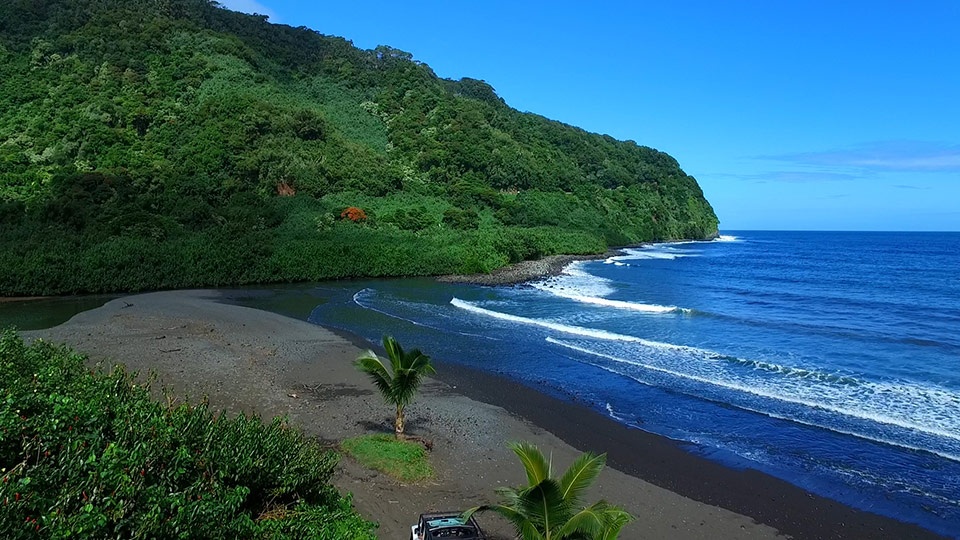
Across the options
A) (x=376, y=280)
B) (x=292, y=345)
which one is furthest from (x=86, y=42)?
(x=292, y=345)

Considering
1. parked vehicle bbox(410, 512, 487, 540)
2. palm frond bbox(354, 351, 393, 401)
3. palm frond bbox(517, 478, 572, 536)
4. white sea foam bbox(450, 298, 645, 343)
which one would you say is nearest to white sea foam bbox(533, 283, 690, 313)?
white sea foam bbox(450, 298, 645, 343)

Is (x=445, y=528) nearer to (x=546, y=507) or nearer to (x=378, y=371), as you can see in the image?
(x=546, y=507)

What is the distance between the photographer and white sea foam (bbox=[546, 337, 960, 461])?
1931 centimetres

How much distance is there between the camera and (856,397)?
2223 cm

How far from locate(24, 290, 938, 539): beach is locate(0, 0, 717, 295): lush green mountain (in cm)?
2531

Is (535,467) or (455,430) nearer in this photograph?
(535,467)

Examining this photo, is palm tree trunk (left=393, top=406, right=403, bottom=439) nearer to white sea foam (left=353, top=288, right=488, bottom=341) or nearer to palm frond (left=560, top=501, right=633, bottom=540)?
palm frond (left=560, top=501, right=633, bottom=540)

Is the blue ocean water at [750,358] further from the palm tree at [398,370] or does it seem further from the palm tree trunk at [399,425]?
the palm tree at [398,370]

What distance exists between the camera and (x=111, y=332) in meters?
28.6

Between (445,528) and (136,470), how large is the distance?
5.62 m

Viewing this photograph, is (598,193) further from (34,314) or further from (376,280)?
(34,314)

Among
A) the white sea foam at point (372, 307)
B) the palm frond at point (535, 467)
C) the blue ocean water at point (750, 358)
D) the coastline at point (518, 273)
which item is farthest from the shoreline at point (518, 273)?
the palm frond at point (535, 467)

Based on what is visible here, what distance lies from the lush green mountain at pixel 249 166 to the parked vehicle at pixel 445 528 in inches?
1782

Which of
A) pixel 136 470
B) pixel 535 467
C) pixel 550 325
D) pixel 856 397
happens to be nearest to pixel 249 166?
pixel 550 325
